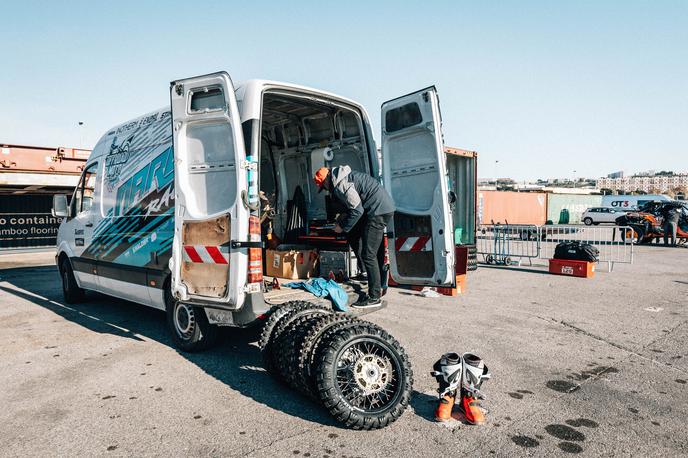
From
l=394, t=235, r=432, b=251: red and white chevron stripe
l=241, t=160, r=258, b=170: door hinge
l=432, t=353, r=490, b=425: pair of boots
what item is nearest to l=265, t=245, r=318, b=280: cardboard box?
l=394, t=235, r=432, b=251: red and white chevron stripe

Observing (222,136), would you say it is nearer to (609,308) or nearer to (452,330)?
(452,330)

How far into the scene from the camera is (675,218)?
677 inches

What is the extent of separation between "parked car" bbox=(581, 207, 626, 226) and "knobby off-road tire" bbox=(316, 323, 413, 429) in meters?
32.9

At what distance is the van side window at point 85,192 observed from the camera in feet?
22.2

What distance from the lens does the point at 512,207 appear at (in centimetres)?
3077

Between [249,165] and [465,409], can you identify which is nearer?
[465,409]

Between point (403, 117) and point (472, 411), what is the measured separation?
342 cm

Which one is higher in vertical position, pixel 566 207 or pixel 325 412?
pixel 566 207

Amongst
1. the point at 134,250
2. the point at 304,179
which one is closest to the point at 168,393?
the point at 134,250

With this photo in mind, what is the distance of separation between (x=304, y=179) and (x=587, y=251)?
6.99 meters

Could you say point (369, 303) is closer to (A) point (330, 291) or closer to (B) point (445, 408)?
(A) point (330, 291)

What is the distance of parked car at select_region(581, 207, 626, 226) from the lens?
103ft

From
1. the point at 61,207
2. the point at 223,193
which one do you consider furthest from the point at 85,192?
the point at 223,193

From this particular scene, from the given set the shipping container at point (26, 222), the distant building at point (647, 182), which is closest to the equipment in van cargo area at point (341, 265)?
the shipping container at point (26, 222)
